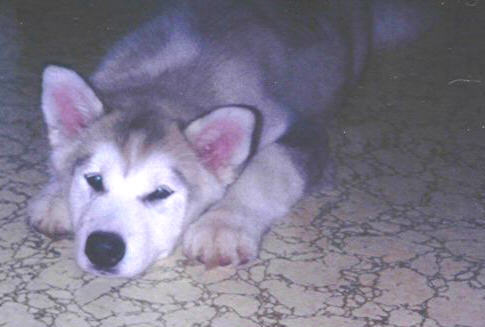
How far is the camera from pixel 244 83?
8.79 feet

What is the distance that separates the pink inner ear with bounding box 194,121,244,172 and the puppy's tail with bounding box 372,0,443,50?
2.28 meters

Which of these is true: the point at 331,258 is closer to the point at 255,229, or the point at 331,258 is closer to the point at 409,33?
the point at 255,229

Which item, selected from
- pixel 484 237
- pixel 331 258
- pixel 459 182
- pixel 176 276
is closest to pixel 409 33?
pixel 459 182

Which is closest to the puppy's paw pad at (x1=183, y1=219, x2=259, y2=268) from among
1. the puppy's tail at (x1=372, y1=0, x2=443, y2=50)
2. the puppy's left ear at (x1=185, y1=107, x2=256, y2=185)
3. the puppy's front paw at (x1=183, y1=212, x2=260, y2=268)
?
the puppy's front paw at (x1=183, y1=212, x2=260, y2=268)

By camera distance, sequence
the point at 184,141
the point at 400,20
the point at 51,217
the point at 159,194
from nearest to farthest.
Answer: the point at 159,194 < the point at 184,141 < the point at 51,217 < the point at 400,20

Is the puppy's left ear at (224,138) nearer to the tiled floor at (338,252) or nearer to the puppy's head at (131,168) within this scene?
the puppy's head at (131,168)

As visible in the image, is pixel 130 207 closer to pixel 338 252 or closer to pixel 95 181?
pixel 95 181

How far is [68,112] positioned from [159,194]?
16.4 inches

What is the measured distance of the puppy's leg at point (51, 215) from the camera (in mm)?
2434

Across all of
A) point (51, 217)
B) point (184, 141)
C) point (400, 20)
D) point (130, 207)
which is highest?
point (400, 20)

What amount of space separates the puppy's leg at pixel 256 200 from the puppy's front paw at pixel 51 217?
38 cm

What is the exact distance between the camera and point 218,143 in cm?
234

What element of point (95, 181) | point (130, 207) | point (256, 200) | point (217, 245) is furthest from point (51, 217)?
point (256, 200)

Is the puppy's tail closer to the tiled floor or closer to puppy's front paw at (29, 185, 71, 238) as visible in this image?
the tiled floor
